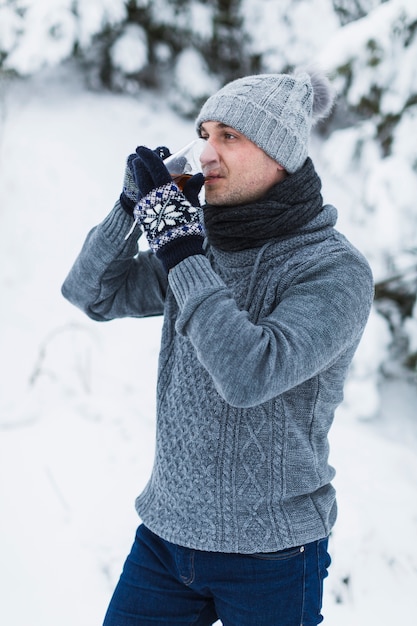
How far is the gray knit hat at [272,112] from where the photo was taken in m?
1.45

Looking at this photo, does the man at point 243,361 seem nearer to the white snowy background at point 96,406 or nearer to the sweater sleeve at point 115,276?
the sweater sleeve at point 115,276

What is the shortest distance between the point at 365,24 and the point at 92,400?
8.46ft

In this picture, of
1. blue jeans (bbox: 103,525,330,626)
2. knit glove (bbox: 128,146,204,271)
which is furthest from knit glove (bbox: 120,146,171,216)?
blue jeans (bbox: 103,525,330,626)

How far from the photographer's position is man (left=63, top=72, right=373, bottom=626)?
45.5 inches

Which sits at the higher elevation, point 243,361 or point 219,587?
point 243,361

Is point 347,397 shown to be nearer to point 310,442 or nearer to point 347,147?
point 347,147

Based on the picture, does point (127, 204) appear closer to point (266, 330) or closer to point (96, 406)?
point (266, 330)

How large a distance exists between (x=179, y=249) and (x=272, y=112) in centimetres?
49

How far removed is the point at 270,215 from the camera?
1.38 metres

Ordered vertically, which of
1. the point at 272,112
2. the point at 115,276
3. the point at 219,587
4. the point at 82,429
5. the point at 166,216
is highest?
the point at 272,112

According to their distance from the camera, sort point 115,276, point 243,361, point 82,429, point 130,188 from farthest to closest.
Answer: point 82,429 < point 115,276 < point 130,188 < point 243,361

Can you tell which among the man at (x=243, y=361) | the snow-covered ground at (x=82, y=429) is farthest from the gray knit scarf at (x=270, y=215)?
the snow-covered ground at (x=82, y=429)

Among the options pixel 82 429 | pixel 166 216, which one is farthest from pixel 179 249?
pixel 82 429

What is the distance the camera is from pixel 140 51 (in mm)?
5789
